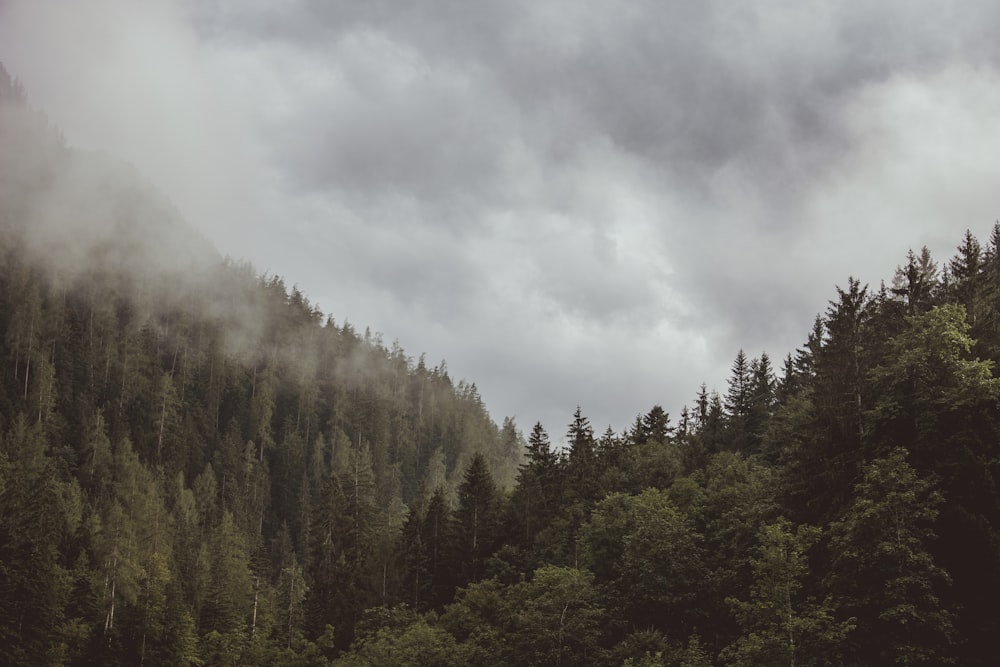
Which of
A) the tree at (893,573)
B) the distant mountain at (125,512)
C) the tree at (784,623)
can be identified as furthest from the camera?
the distant mountain at (125,512)

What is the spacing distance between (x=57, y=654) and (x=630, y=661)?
63804 mm

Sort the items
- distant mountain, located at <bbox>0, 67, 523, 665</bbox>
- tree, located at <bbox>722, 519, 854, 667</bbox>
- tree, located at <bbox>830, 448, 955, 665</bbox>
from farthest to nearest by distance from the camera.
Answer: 1. distant mountain, located at <bbox>0, 67, 523, 665</bbox>
2. tree, located at <bbox>722, 519, 854, 667</bbox>
3. tree, located at <bbox>830, 448, 955, 665</bbox>

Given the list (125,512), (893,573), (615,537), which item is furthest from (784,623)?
(125,512)

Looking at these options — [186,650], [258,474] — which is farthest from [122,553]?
[258,474]

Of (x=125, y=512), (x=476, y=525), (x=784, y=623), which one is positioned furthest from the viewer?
(x=125, y=512)

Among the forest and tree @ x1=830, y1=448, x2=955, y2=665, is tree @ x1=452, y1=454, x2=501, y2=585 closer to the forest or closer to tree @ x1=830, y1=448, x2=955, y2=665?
the forest

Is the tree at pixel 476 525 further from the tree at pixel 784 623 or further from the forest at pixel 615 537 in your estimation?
the tree at pixel 784 623

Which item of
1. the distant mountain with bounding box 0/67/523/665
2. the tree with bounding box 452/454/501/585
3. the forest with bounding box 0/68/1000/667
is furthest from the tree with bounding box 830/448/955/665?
the distant mountain with bounding box 0/67/523/665

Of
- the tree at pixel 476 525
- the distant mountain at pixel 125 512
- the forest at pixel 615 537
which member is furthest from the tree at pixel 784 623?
the distant mountain at pixel 125 512

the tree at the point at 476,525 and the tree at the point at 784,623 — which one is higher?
the tree at the point at 476,525

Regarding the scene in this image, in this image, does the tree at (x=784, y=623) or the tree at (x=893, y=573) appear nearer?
the tree at (x=893, y=573)

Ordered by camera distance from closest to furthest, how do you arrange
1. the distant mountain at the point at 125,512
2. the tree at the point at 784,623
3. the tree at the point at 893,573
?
the tree at the point at 893,573 < the tree at the point at 784,623 < the distant mountain at the point at 125,512

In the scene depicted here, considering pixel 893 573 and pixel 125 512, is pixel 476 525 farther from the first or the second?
pixel 125 512

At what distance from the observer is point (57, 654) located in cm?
8300
